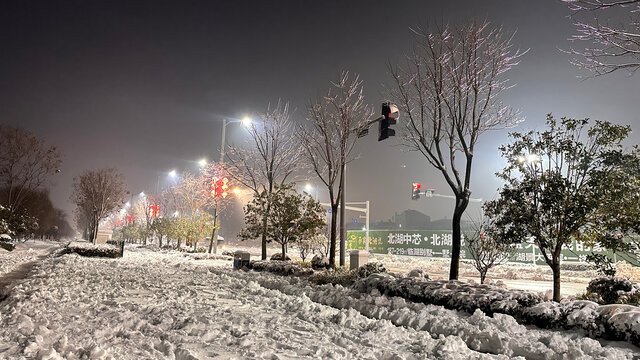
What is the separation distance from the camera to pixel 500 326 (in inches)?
199

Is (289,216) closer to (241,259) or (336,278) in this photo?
(241,259)

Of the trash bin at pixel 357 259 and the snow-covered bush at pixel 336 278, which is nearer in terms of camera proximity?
the snow-covered bush at pixel 336 278

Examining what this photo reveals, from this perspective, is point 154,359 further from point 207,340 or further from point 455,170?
point 455,170

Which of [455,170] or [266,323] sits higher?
[455,170]

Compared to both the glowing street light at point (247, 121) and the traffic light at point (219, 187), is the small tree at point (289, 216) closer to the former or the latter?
the glowing street light at point (247, 121)

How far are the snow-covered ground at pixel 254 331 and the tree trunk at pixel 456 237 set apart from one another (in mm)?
2546

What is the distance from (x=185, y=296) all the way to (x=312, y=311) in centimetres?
261

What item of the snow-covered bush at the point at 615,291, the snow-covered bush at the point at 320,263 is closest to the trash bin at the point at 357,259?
the snow-covered bush at the point at 320,263

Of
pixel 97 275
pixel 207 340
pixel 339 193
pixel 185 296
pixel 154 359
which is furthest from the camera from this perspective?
pixel 339 193

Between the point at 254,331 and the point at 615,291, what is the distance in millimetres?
6333

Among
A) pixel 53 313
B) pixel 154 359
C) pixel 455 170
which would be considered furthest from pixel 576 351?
pixel 53 313

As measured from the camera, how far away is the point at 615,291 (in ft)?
21.6

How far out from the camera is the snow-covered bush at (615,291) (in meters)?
6.39

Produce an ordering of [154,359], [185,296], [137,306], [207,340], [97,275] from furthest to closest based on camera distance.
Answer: [97,275], [185,296], [137,306], [207,340], [154,359]
